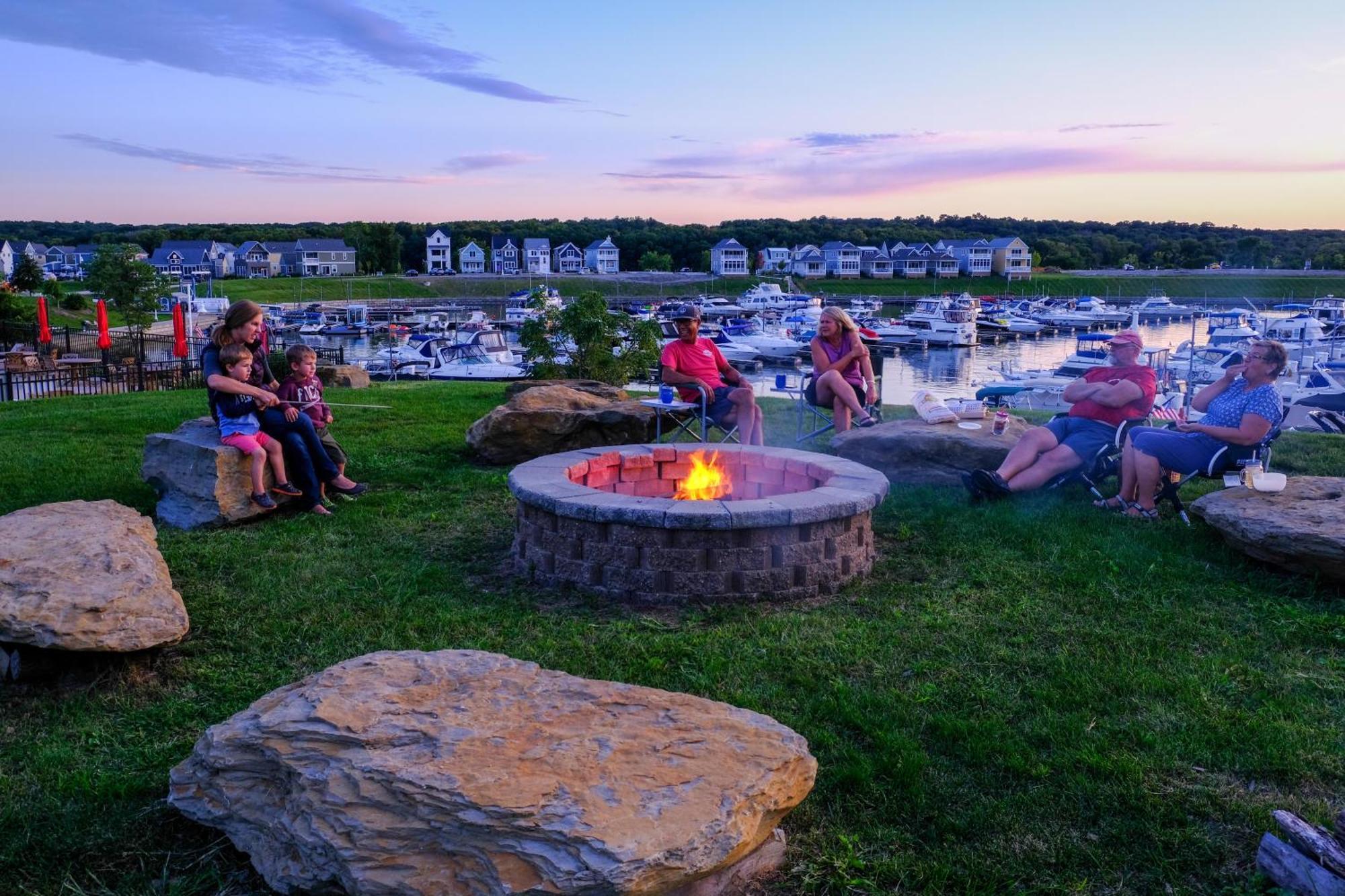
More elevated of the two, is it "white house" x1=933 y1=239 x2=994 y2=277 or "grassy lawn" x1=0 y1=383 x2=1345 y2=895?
"white house" x1=933 y1=239 x2=994 y2=277

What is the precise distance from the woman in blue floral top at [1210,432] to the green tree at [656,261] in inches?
3758

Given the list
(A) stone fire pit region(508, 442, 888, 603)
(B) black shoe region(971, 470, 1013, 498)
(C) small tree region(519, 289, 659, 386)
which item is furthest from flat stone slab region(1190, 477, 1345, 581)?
(C) small tree region(519, 289, 659, 386)

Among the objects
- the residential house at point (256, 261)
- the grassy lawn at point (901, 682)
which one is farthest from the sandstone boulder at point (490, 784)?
the residential house at point (256, 261)

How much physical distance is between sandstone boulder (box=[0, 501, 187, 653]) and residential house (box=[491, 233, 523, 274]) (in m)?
95.3

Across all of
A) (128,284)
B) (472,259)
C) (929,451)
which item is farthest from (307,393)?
(472,259)

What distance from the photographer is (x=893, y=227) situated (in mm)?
115562

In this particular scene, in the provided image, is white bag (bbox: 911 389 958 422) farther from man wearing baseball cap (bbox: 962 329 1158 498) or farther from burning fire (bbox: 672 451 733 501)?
burning fire (bbox: 672 451 733 501)

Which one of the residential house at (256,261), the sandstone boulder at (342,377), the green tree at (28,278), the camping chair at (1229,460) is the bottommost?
the sandstone boulder at (342,377)

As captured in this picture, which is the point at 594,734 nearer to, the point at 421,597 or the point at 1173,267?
the point at 421,597

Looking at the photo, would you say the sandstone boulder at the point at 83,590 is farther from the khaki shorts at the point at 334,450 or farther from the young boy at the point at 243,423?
the khaki shorts at the point at 334,450

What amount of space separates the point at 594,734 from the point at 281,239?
10903 centimetres

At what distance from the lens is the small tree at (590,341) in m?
14.3

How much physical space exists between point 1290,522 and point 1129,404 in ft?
5.90

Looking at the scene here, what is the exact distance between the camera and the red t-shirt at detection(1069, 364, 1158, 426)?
6855 mm
